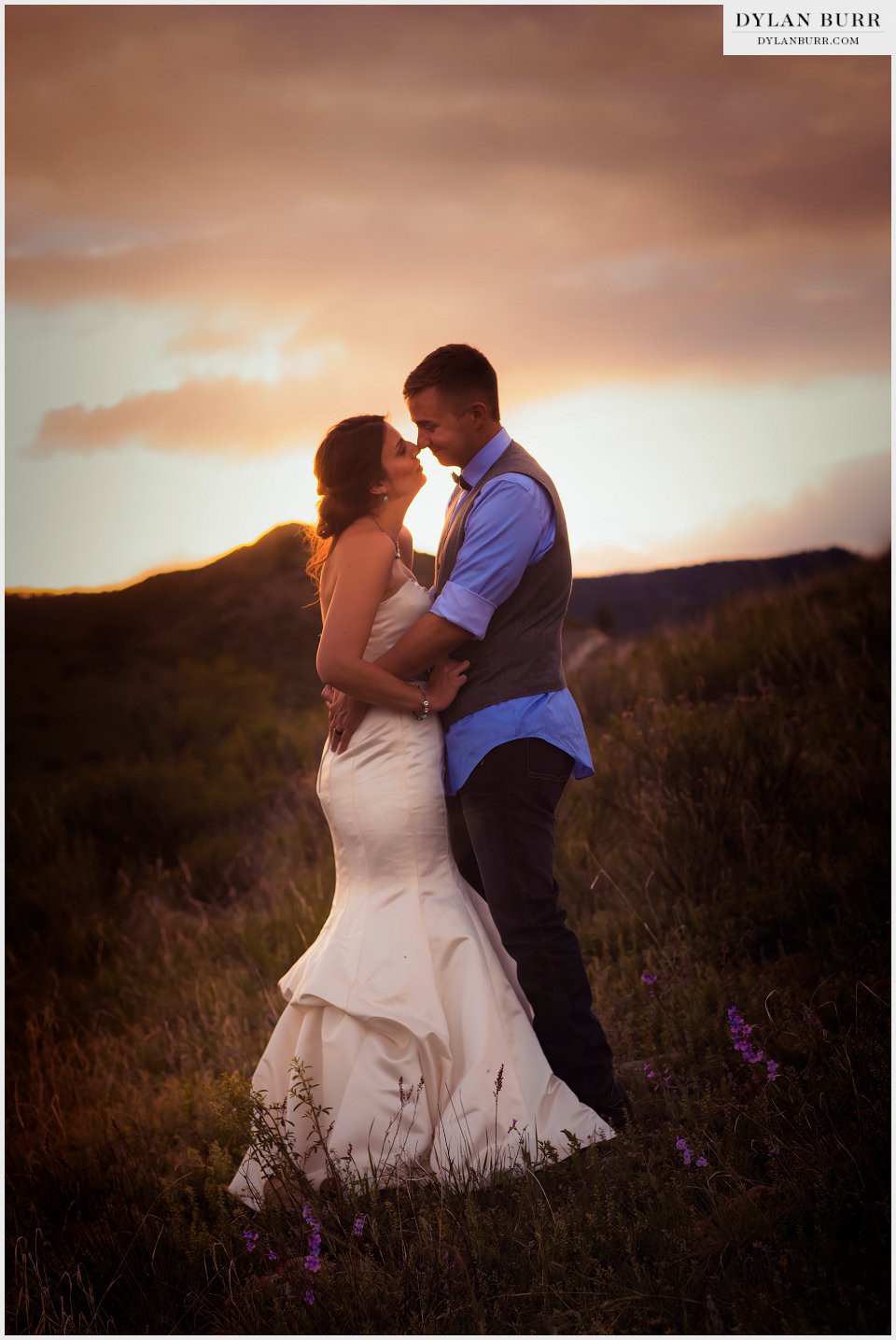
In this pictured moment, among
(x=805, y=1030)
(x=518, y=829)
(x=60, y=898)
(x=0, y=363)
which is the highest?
(x=0, y=363)

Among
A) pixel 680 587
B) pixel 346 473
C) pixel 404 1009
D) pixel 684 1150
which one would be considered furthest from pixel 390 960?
pixel 680 587

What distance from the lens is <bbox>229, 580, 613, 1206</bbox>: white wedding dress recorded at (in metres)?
3.26

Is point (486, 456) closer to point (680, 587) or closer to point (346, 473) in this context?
point (346, 473)

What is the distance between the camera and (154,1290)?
3.26 metres

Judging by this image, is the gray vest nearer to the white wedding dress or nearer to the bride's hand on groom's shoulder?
the bride's hand on groom's shoulder

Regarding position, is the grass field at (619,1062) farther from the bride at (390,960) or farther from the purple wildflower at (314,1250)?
the bride at (390,960)

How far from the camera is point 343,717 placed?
357 centimetres

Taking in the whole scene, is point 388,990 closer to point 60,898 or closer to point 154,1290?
point 154,1290

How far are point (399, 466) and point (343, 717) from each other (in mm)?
913

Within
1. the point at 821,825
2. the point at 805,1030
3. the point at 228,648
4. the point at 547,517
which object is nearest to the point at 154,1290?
the point at 805,1030

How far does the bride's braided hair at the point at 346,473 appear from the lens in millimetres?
3523

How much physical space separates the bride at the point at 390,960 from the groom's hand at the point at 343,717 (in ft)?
0.09

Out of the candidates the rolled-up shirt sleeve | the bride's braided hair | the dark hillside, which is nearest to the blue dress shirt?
the rolled-up shirt sleeve

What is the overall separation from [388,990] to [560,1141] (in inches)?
28.9
